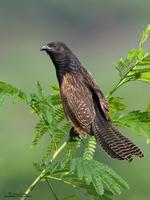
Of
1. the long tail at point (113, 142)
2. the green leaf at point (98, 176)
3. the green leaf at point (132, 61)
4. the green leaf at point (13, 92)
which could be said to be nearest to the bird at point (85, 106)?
the long tail at point (113, 142)

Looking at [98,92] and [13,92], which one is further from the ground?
[13,92]

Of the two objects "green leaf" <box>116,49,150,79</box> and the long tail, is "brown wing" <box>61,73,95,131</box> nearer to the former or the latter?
the long tail

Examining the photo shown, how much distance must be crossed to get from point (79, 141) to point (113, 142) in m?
0.11

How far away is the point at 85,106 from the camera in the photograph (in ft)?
10.7

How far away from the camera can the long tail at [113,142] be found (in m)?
2.82

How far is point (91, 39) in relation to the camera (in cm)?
3894

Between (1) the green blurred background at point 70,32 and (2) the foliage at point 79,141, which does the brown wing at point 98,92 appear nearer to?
(2) the foliage at point 79,141

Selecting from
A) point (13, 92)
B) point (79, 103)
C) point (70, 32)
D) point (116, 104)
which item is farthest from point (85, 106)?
Answer: point (70, 32)

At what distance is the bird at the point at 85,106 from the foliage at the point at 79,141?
0.04 metres

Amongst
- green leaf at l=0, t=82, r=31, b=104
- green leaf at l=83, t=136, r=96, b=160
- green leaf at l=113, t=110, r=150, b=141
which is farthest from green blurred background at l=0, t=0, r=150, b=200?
green leaf at l=0, t=82, r=31, b=104

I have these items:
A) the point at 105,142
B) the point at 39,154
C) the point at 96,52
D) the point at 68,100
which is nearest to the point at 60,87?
the point at 68,100

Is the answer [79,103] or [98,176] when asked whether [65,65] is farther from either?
[98,176]

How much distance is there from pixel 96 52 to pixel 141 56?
106 feet

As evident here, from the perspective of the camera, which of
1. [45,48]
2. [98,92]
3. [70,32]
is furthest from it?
[70,32]
